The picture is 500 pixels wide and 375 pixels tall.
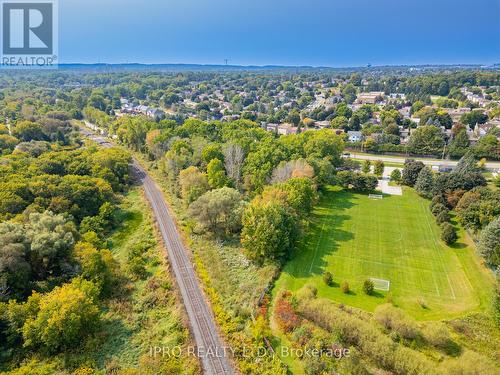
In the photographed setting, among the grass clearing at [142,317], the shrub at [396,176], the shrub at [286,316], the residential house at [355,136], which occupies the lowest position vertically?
the grass clearing at [142,317]

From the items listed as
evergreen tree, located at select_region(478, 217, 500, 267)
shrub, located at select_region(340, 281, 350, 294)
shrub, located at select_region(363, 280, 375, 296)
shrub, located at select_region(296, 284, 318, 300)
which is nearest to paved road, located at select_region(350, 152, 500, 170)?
evergreen tree, located at select_region(478, 217, 500, 267)

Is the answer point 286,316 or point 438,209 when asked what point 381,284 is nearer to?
point 286,316

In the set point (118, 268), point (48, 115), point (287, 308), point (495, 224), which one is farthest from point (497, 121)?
point (48, 115)

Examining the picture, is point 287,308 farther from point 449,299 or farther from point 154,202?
point 154,202

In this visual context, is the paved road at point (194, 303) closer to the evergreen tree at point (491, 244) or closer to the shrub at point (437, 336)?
the shrub at point (437, 336)

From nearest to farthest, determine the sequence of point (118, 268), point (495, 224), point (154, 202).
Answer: point (495, 224) → point (118, 268) → point (154, 202)

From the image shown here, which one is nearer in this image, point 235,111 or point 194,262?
point 194,262

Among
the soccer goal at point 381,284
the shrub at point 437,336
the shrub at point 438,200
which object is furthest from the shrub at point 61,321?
the shrub at point 438,200
